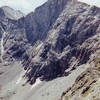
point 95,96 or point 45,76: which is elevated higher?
point 95,96

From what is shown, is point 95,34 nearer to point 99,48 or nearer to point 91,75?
point 99,48

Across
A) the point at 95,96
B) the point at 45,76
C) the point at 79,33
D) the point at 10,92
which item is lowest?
the point at 10,92

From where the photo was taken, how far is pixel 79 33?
19975cm

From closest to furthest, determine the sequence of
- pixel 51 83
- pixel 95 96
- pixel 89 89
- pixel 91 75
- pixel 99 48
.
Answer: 1. pixel 95 96
2. pixel 89 89
3. pixel 91 75
4. pixel 99 48
5. pixel 51 83

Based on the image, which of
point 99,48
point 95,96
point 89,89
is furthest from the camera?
point 99,48

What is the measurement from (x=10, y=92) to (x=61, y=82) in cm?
5296

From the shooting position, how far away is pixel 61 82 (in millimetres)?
162750

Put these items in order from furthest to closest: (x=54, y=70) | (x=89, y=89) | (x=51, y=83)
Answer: (x=54, y=70), (x=51, y=83), (x=89, y=89)

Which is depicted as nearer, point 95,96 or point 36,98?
point 95,96

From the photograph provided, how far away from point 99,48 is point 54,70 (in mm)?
53881

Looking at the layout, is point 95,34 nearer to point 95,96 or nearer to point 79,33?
point 79,33

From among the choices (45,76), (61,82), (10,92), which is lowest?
(10,92)

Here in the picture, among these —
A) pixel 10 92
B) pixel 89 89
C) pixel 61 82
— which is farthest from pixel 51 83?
→ pixel 89 89

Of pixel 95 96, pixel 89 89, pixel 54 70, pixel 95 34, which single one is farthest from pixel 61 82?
pixel 95 96
